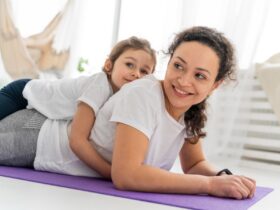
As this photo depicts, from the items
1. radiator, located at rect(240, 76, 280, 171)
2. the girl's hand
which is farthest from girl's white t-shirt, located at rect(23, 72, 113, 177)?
radiator, located at rect(240, 76, 280, 171)

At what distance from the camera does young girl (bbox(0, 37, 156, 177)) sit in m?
1.35

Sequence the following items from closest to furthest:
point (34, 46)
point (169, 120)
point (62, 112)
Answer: point (169, 120), point (62, 112), point (34, 46)

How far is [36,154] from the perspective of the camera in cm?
146

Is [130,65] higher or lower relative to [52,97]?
higher

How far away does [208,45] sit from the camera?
120cm

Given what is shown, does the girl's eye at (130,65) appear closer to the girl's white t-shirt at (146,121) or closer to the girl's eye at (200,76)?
the girl's white t-shirt at (146,121)

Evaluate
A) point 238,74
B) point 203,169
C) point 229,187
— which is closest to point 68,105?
point 203,169

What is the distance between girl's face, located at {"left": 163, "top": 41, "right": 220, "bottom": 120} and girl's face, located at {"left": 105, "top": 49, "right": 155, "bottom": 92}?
0.32 metres

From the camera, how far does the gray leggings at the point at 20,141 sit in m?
1.46

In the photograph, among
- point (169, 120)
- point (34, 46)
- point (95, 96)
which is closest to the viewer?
point (169, 120)

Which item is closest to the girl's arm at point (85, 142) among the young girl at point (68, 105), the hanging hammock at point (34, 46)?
the young girl at point (68, 105)

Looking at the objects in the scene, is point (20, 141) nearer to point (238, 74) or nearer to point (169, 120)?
point (169, 120)

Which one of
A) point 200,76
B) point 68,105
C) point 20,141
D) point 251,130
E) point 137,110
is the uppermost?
point 200,76

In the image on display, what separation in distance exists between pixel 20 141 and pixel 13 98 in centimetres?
29
